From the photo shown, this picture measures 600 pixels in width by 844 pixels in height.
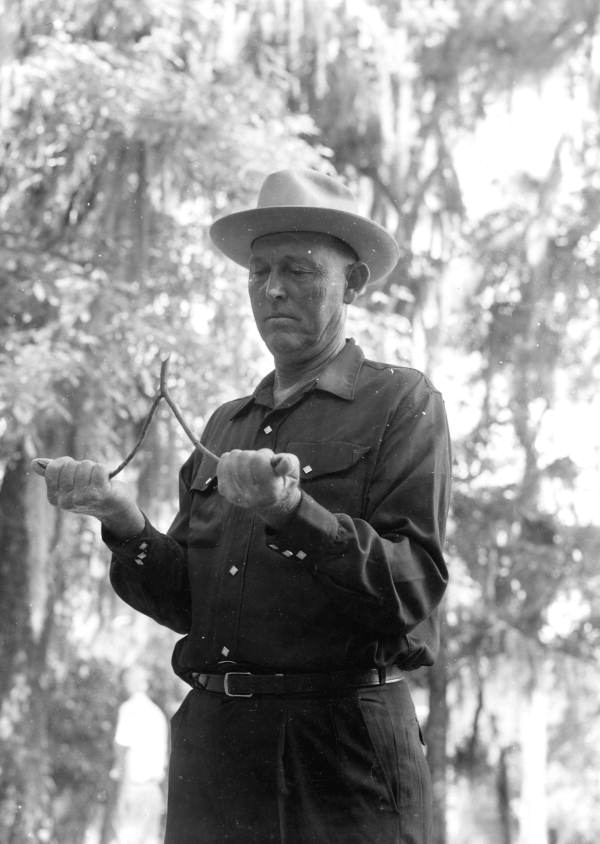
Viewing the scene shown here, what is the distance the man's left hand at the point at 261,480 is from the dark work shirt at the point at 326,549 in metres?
0.06

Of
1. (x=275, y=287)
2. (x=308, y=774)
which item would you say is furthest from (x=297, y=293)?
(x=308, y=774)

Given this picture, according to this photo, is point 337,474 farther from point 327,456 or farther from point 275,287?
point 275,287

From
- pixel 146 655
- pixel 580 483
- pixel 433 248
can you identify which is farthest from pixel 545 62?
pixel 146 655

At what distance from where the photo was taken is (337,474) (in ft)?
7.65

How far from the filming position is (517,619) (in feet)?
33.9

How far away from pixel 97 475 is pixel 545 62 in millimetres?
9364

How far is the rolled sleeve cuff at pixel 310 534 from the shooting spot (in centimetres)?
205

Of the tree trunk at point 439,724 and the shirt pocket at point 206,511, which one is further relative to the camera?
the tree trunk at point 439,724

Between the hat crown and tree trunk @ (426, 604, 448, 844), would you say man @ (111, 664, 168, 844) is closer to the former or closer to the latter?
tree trunk @ (426, 604, 448, 844)

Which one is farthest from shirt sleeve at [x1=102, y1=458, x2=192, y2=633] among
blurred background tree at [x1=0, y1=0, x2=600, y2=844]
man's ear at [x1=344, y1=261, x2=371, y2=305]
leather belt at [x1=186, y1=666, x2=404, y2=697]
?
blurred background tree at [x1=0, y1=0, x2=600, y2=844]

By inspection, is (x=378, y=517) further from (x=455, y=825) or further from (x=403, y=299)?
(x=455, y=825)

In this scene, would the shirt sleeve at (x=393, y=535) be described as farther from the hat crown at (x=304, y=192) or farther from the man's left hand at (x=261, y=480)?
the hat crown at (x=304, y=192)

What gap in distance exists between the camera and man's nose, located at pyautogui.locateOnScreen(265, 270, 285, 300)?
2.45 metres

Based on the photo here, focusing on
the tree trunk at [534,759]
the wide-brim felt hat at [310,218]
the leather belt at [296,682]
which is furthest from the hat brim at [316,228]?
the tree trunk at [534,759]
